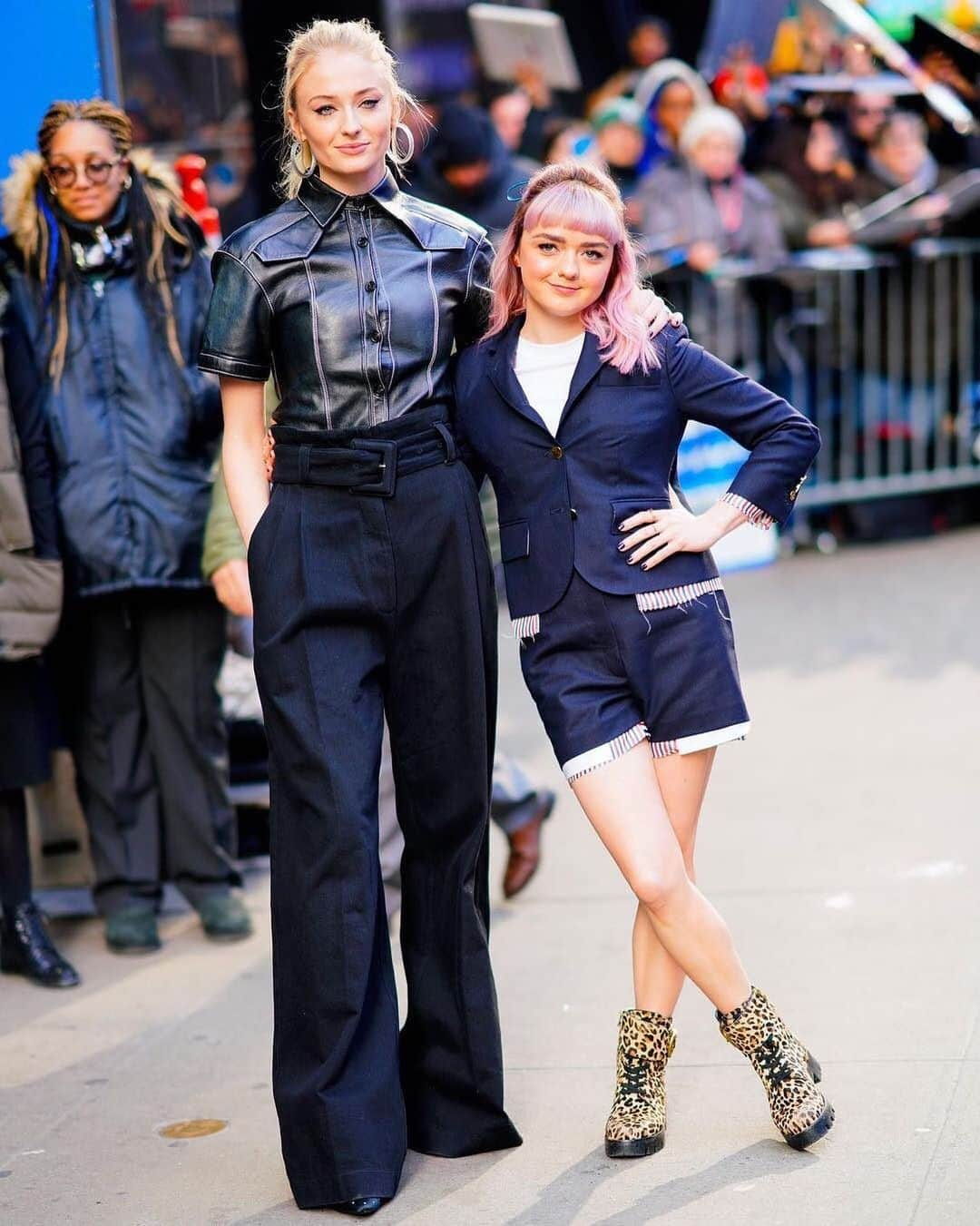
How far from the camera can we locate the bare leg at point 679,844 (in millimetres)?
3639

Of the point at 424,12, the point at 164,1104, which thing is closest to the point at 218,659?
the point at 164,1104

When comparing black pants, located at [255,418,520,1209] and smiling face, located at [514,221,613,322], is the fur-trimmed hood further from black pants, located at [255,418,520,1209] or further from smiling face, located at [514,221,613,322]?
smiling face, located at [514,221,613,322]

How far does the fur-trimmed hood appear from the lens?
5094 mm

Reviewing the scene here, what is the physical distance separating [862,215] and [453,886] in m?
Result: 7.37

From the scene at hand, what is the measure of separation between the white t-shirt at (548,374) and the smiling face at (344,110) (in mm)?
469

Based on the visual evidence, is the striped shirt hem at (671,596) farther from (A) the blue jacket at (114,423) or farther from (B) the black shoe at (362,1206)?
(A) the blue jacket at (114,423)

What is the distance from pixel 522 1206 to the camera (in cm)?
355

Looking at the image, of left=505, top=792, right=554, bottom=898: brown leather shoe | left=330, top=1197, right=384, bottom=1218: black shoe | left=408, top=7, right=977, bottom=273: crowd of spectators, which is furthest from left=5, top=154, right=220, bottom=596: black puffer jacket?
left=408, top=7, right=977, bottom=273: crowd of spectators

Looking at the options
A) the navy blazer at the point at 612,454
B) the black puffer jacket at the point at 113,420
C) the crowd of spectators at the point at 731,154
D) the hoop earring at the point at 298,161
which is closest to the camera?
the navy blazer at the point at 612,454

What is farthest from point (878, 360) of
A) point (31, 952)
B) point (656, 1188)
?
point (656, 1188)

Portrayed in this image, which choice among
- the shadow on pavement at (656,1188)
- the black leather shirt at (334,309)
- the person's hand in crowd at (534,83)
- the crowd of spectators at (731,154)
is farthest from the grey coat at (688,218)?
the shadow on pavement at (656,1188)

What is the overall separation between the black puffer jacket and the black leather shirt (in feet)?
4.78

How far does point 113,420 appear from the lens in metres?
5.12

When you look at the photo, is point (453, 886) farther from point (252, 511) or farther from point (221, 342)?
point (221, 342)
